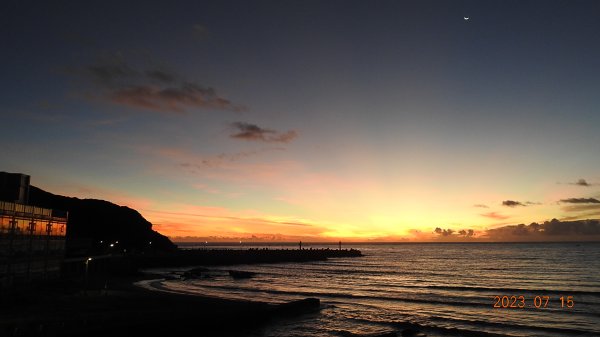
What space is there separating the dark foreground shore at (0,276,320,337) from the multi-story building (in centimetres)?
306

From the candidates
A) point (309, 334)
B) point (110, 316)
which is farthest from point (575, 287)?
point (110, 316)

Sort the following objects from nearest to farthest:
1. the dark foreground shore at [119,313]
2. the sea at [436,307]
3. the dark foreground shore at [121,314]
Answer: the dark foreground shore at [121,314], the dark foreground shore at [119,313], the sea at [436,307]

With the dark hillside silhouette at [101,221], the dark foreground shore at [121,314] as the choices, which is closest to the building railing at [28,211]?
the dark foreground shore at [121,314]

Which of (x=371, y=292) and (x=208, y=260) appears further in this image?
(x=208, y=260)

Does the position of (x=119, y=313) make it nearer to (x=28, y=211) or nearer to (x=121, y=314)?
(x=121, y=314)

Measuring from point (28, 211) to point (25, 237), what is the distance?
2.92 meters

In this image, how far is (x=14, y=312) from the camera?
29.5m

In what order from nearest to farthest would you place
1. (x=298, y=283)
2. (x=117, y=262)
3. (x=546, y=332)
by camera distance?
(x=546, y=332), (x=298, y=283), (x=117, y=262)

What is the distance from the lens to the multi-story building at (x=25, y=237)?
39906 mm

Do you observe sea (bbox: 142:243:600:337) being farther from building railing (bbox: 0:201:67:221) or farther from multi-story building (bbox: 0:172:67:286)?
building railing (bbox: 0:201:67:221)

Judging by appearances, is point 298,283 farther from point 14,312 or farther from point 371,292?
point 14,312

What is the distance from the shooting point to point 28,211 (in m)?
44.7

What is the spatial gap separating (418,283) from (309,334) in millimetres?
43993

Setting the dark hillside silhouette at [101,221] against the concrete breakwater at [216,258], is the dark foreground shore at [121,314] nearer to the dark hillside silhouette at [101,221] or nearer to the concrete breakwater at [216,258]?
the concrete breakwater at [216,258]
